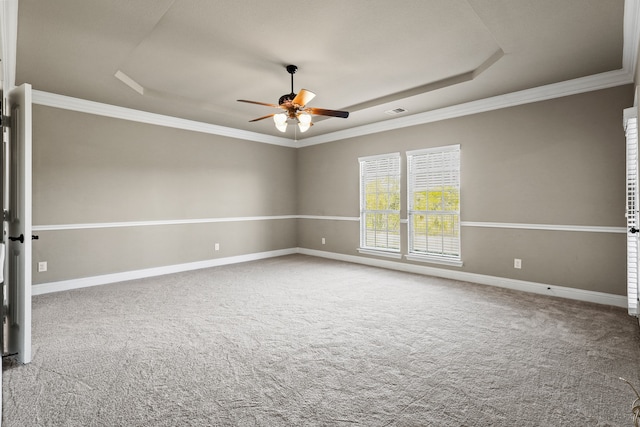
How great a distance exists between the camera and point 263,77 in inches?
160

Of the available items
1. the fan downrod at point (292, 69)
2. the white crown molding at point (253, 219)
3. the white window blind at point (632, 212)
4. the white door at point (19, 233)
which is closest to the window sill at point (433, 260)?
the white crown molding at point (253, 219)

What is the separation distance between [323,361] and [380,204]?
4075 mm

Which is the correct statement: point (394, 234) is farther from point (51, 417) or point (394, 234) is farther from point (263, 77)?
point (51, 417)

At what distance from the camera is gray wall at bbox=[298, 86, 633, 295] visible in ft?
12.6

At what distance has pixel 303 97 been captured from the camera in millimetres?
3500

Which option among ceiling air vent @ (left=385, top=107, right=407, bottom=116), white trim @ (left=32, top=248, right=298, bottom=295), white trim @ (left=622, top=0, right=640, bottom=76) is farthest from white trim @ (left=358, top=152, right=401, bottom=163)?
white trim @ (left=622, top=0, right=640, bottom=76)

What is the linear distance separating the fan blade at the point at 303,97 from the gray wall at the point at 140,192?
121 inches

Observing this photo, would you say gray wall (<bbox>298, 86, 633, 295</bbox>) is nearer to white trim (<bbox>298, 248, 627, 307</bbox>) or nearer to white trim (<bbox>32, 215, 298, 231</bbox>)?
white trim (<bbox>298, 248, 627, 307</bbox>)

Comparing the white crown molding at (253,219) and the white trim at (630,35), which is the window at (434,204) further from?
the white trim at (630,35)

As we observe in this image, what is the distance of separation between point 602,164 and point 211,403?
4.69 m

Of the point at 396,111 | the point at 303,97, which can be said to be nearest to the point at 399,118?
the point at 396,111

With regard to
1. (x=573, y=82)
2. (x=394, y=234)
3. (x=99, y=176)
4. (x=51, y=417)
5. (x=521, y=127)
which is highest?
(x=573, y=82)

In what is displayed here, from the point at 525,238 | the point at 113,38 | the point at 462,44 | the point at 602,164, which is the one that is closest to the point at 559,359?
the point at 525,238

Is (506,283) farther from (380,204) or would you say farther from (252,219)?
(252,219)
